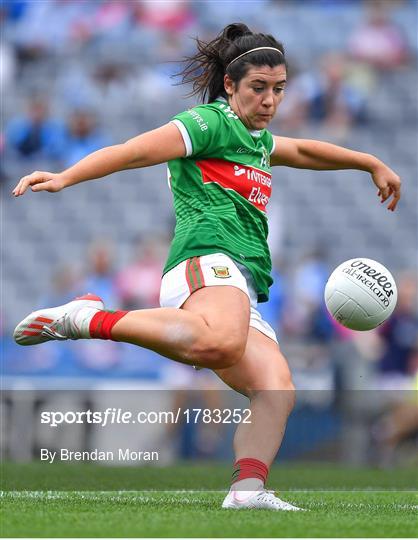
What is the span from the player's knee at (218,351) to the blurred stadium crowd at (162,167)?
21.7ft

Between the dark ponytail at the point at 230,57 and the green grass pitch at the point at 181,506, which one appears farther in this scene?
the dark ponytail at the point at 230,57

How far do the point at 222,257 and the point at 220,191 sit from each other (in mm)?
325

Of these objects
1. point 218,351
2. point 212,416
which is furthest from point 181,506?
point 212,416

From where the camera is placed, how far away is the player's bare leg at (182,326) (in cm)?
467

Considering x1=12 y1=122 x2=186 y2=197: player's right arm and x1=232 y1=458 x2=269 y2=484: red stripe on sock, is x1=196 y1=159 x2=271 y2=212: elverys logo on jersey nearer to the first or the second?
x1=12 y1=122 x2=186 y2=197: player's right arm

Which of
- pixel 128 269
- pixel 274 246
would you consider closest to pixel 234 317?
pixel 128 269

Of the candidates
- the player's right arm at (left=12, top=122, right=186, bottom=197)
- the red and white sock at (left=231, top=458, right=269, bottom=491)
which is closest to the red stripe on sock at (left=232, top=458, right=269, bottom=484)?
the red and white sock at (left=231, top=458, right=269, bottom=491)

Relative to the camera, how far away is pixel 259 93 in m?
5.14

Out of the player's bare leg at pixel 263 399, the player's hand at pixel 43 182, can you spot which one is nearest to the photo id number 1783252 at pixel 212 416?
the player's bare leg at pixel 263 399

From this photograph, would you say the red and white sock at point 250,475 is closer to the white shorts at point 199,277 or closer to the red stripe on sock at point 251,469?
the red stripe on sock at point 251,469

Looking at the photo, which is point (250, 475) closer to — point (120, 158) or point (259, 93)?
point (120, 158)

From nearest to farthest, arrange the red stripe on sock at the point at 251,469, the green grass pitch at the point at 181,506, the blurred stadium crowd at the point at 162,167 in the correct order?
the green grass pitch at the point at 181,506 < the red stripe on sock at the point at 251,469 < the blurred stadium crowd at the point at 162,167

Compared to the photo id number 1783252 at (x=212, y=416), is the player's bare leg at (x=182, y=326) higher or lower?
higher

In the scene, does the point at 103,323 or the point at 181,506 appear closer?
the point at 103,323
